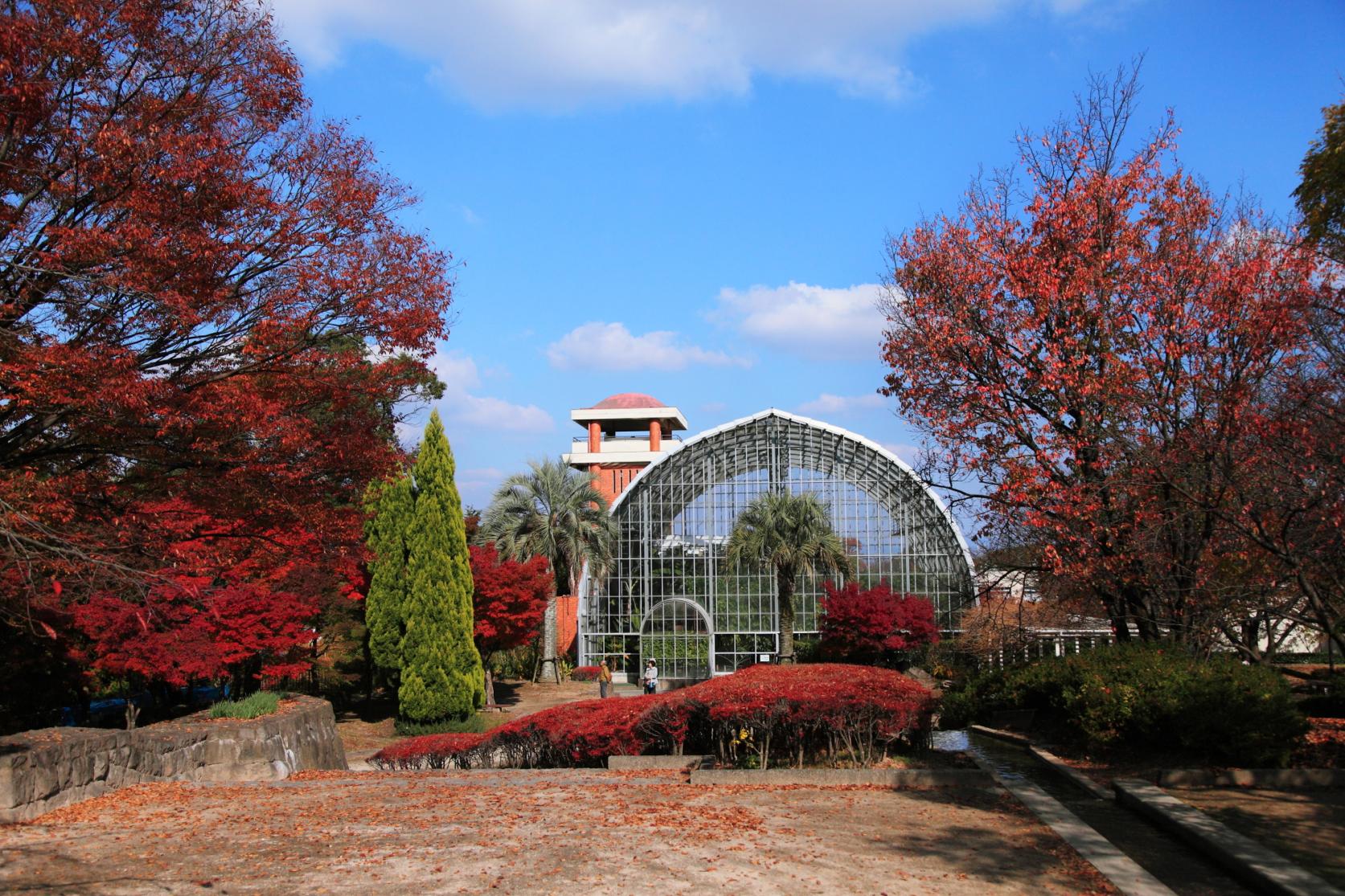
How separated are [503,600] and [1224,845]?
24972 mm

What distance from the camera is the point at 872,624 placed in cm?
2836

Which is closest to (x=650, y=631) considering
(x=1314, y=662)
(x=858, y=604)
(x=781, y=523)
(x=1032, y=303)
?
(x=781, y=523)

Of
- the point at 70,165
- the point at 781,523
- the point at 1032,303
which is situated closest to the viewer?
the point at 70,165

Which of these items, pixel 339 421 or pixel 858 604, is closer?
pixel 339 421

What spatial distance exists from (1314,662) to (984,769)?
17672mm

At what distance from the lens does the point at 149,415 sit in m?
8.94

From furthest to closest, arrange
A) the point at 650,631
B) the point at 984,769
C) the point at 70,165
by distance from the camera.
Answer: the point at 650,631
the point at 984,769
the point at 70,165

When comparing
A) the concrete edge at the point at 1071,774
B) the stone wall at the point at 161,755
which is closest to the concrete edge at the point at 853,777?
the concrete edge at the point at 1071,774

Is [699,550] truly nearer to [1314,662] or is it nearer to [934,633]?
[934,633]

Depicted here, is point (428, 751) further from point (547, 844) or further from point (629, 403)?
point (629, 403)

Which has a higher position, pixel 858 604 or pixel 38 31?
pixel 38 31

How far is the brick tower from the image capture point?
54.3m

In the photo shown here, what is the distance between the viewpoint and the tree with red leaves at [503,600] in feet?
99.5

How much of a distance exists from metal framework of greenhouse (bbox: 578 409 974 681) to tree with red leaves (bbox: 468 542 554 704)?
4788 mm
